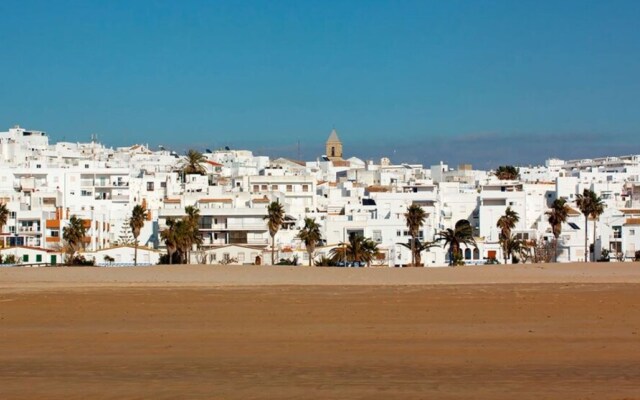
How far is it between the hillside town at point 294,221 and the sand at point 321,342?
88.6 ft

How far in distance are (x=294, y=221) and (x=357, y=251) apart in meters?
12.0

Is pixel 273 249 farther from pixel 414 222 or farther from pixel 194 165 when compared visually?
pixel 194 165

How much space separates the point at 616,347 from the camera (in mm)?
17344

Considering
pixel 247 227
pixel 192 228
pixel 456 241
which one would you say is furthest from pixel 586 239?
pixel 192 228

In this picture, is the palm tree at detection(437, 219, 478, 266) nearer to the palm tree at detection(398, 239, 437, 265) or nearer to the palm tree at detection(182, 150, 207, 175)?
the palm tree at detection(398, 239, 437, 265)

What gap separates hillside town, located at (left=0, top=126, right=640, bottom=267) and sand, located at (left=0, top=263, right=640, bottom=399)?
88.6 feet

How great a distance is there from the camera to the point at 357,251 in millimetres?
58688

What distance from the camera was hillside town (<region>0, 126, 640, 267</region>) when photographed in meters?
61.8

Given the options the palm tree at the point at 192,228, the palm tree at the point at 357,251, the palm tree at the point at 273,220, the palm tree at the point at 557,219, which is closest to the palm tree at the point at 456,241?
the palm tree at the point at 357,251

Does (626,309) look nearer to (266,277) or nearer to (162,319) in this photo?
(162,319)

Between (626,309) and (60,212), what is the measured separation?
51502mm

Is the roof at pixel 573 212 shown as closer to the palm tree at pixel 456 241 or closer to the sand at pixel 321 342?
the palm tree at pixel 456 241

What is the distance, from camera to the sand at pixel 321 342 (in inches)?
535

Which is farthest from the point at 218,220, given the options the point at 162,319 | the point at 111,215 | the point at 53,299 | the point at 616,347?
the point at 616,347
